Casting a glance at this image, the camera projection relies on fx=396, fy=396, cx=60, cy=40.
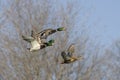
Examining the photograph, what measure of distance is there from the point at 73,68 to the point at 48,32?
11938mm

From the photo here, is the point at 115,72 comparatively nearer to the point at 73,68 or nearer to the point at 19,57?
the point at 73,68

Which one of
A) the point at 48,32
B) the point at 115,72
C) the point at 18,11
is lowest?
the point at 115,72

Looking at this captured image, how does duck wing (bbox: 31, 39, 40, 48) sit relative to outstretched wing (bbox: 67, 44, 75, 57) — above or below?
above

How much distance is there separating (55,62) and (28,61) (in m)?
1.35

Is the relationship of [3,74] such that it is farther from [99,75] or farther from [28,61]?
[99,75]

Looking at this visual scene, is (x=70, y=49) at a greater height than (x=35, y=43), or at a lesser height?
lesser

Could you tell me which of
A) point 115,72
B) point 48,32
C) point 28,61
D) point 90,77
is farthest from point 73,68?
point 48,32

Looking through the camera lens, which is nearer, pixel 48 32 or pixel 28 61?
pixel 48 32

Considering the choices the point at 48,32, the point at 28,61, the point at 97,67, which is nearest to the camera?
the point at 48,32

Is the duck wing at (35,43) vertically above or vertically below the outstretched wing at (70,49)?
above

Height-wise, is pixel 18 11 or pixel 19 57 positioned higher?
pixel 18 11

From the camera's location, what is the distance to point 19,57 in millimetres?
18719

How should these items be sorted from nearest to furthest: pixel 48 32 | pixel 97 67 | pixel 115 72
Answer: pixel 48 32 → pixel 97 67 → pixel 115 72

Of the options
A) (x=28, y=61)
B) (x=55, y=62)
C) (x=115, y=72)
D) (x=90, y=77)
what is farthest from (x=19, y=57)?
(x=115, y=72)
